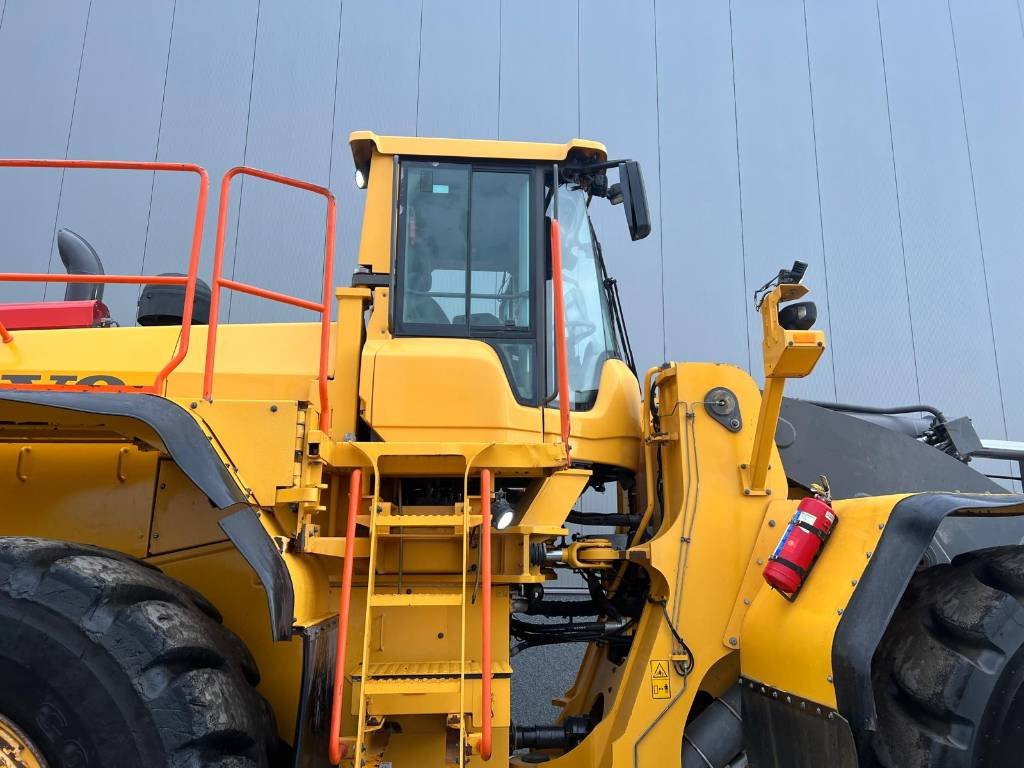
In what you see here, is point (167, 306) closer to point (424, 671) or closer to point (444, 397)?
point (444, 397)

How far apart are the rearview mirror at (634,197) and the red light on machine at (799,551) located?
1514mm

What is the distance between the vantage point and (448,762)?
2.73m

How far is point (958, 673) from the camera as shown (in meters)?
2.34

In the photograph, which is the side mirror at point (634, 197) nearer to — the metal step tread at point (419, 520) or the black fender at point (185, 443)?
the metal step tread at point (419, 520)

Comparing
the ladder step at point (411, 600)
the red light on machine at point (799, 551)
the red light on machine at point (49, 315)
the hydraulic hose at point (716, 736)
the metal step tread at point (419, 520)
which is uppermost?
the red light on machine at point (49, 315)

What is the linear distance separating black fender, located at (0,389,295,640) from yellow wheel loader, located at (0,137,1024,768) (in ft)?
0.04

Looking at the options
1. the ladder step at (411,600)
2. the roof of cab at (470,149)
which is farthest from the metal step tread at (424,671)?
the roof of cab at (470,149)

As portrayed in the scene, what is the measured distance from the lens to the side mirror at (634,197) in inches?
137

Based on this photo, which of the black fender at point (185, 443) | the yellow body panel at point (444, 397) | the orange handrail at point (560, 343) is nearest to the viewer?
the black fender at point (185, 443)

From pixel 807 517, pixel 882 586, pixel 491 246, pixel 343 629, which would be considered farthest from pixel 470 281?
pixel 882 586

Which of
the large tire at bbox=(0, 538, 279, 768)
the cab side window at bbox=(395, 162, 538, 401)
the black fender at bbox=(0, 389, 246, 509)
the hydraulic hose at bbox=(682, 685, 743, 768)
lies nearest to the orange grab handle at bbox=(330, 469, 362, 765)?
the large tire at bbox=(0, 538, 279, 768)

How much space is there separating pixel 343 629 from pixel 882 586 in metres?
1.93

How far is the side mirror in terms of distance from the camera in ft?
11.4

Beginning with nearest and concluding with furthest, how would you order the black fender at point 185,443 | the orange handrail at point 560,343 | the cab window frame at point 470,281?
the black fender at point 185,443
the orange handrail at point 560,343
the cab window frame at point 470,281
